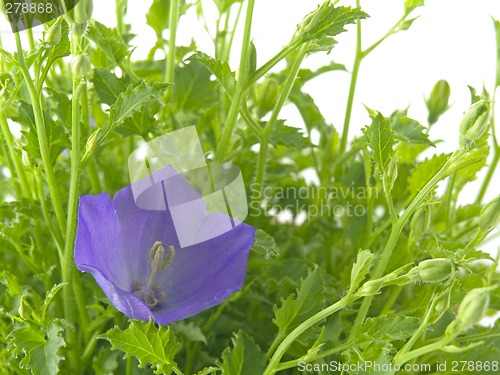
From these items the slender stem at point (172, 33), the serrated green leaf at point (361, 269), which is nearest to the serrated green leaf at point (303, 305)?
the serrated green leaf at point (361, 269)

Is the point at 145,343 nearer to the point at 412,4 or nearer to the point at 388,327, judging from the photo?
the point at 388,327

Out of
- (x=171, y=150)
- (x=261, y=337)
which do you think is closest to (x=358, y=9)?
(x=171, y=150)

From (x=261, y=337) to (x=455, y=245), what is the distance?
0.19 m

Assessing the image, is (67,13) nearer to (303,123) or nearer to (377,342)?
(377,342)

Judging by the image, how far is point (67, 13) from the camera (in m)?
0.48

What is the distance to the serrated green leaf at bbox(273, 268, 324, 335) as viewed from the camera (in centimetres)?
56

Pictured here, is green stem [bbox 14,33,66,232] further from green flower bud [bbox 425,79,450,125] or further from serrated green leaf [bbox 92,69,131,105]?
green flower bud [bbox 425,79,450,125]

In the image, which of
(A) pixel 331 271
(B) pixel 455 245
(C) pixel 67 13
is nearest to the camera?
(C) pixel 67 13

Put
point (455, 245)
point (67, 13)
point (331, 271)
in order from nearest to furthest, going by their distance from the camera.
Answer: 1. point (67, 13)
2. point (455, 245)
3. point (331, 271)

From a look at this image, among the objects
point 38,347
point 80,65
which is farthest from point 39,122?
point 38,347

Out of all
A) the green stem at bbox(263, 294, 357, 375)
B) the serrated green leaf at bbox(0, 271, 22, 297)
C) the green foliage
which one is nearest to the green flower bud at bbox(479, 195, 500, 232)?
the green foliage

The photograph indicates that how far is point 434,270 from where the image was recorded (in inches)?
17.7

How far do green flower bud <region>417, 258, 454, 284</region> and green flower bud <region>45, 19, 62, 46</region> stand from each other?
0.27m

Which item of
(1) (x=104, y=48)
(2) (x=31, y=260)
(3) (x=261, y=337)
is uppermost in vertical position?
(1) (x=104, y=48)
